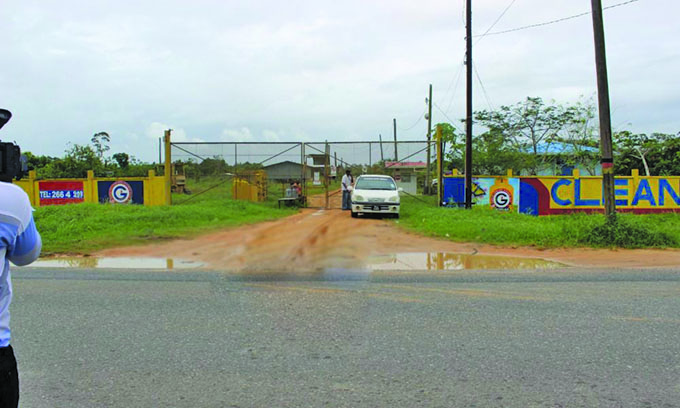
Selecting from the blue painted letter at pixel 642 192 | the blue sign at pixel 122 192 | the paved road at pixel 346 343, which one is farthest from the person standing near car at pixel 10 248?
the blue painted letter at pixel 642 192

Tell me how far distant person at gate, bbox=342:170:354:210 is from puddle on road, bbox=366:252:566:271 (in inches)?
349

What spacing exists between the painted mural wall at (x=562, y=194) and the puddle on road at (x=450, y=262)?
9.65m

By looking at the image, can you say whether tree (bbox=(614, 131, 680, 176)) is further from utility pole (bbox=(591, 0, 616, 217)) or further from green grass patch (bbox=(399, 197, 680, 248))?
utility pole (bbox=(591, 0, 616, 217))

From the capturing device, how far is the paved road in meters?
3.81

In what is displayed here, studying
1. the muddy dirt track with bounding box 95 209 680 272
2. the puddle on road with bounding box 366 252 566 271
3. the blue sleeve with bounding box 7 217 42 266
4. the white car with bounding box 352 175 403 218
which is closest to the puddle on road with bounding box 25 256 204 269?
the muddy dirt track with bounding box 95 209 680 272

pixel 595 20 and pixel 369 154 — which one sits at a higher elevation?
pixel 595 20

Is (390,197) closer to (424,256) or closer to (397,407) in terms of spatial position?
(424,256)

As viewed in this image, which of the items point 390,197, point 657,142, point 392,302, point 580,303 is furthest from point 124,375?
point 657,142

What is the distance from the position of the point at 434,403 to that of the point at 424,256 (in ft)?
23.3

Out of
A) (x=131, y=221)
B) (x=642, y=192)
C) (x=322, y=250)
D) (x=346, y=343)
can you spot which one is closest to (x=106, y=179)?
(x=131, y=221)

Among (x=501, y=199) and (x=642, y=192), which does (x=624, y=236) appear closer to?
(x=501, y=199)

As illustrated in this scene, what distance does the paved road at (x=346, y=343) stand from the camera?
3.81m

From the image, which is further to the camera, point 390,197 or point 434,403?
point 390,197

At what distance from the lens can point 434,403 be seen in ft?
11.9
